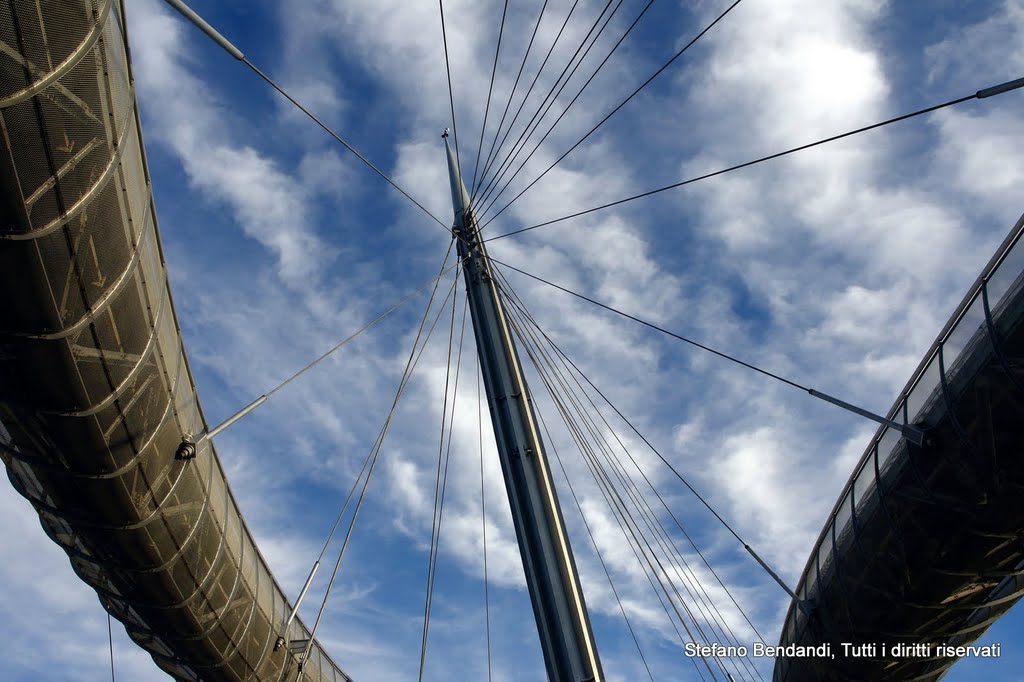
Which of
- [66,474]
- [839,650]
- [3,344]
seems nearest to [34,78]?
[3,344]

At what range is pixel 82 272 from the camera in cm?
1065

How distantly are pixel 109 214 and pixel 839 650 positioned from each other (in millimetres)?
23322

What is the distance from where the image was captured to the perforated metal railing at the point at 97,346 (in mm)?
9289

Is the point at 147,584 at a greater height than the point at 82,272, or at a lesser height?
lesser

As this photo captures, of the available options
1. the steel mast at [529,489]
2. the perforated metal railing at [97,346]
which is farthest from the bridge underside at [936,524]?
the perforated metal railing at [97,346]

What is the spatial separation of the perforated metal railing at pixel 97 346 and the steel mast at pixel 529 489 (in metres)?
6.65

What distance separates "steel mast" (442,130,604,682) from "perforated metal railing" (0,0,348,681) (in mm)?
6651

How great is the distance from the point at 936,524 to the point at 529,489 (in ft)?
33.6

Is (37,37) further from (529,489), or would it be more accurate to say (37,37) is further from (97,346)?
(529,489)

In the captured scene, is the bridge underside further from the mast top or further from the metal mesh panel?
the metal mesh panel

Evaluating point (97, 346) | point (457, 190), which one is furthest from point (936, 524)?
point (97, 346)

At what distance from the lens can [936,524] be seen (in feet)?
59.1

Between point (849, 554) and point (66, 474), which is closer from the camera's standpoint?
point (66, 474)

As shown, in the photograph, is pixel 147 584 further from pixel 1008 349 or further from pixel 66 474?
pixel 1008 349
